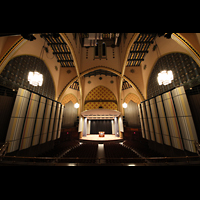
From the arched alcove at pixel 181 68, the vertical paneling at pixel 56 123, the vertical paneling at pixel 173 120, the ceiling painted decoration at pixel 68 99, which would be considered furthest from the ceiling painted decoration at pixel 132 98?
the vertical paneling at pixel 56 123

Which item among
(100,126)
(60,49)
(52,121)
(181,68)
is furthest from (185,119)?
(100,126)

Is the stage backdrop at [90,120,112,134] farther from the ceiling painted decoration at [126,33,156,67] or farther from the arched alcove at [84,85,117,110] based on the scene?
the ceiling painted decoration at [126,33,156,67]

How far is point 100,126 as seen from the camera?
18.5m

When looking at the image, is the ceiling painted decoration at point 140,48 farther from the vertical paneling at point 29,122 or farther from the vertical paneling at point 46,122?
the vertical paneling at point 29,122

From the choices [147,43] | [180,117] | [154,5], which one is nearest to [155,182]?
[154,5]

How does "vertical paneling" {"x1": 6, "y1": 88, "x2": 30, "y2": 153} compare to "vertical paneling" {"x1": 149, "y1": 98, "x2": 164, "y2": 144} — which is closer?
"vertical paneling" {"x1": 6, "y1": 88, "x2": 30, "y2": 153}

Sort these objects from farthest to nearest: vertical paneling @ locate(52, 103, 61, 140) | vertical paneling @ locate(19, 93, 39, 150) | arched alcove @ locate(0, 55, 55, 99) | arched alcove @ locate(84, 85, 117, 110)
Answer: arched alcove @ locate(84, 85, 117, 110)
vertical paneling @ locate(52, 103, 61, 140)
vertical paneling @ locate(19, 93, 39, 150)
arched alcove @ locate(0, 55, 55, 99)

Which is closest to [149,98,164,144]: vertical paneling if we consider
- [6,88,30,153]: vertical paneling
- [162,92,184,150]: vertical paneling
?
[162,92,184,150]: vertical paneling

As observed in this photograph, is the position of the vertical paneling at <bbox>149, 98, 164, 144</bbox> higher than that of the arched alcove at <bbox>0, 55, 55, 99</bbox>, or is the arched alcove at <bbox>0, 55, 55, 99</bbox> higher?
the arched alcove at <bbox>0, 55, 55, 99</bbox>

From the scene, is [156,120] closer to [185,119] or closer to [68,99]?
[185,119]

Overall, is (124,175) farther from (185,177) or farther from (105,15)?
(105,15)

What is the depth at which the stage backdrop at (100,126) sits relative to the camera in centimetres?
1819

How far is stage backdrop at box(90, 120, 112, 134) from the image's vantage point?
18.2 metres

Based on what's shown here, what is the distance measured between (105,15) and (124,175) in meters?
3.19
